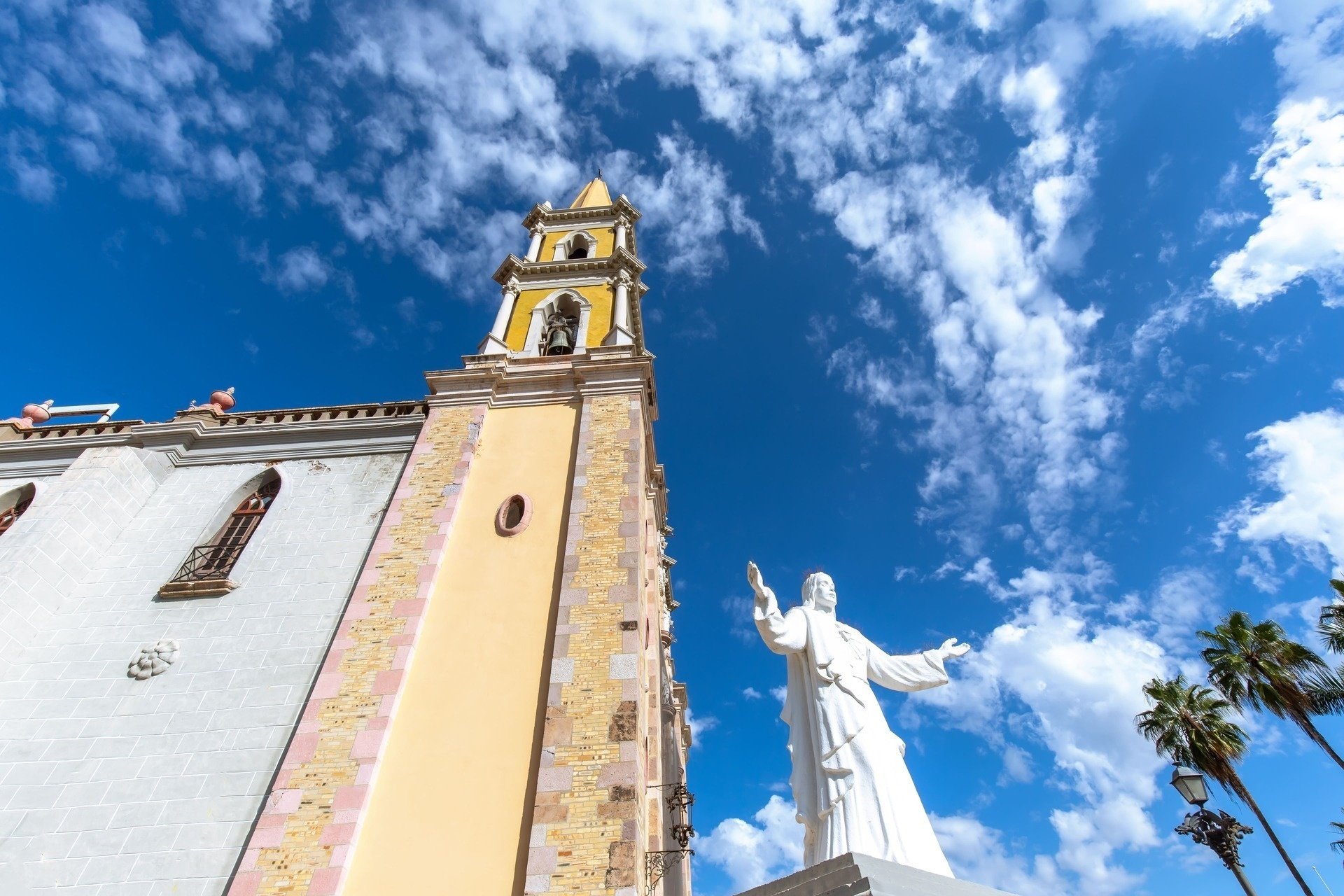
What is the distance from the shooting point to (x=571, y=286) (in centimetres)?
1848

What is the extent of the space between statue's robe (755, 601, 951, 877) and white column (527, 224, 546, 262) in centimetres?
1511

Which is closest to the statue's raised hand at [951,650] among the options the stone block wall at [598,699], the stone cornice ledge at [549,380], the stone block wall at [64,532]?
the stone block wall at [598,699]

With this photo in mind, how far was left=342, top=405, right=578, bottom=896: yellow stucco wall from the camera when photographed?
338 inches

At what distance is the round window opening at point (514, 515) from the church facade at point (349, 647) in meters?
0.04

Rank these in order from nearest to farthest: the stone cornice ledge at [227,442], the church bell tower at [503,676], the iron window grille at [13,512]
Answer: the church bell tower at [503,676], the iron window grille at [13,512], the stone cornice ledge at [227,442]

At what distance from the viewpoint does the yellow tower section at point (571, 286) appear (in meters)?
17.0

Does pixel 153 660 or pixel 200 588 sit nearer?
pixel 153 660

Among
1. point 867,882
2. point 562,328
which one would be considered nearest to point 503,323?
point 562,328

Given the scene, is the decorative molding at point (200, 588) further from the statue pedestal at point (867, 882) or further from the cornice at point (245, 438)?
the statue pedestal at point (867, 882)

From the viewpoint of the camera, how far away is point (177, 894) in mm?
8617

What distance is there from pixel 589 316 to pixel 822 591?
447 inches

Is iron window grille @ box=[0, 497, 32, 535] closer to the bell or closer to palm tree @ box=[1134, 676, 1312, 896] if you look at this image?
the bell

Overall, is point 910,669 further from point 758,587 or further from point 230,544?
point 230,544

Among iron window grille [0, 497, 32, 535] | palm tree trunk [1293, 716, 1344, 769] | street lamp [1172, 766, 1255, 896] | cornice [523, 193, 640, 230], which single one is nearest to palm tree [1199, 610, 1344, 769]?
palm tree trunk [1293, 716, 1344, 769]
